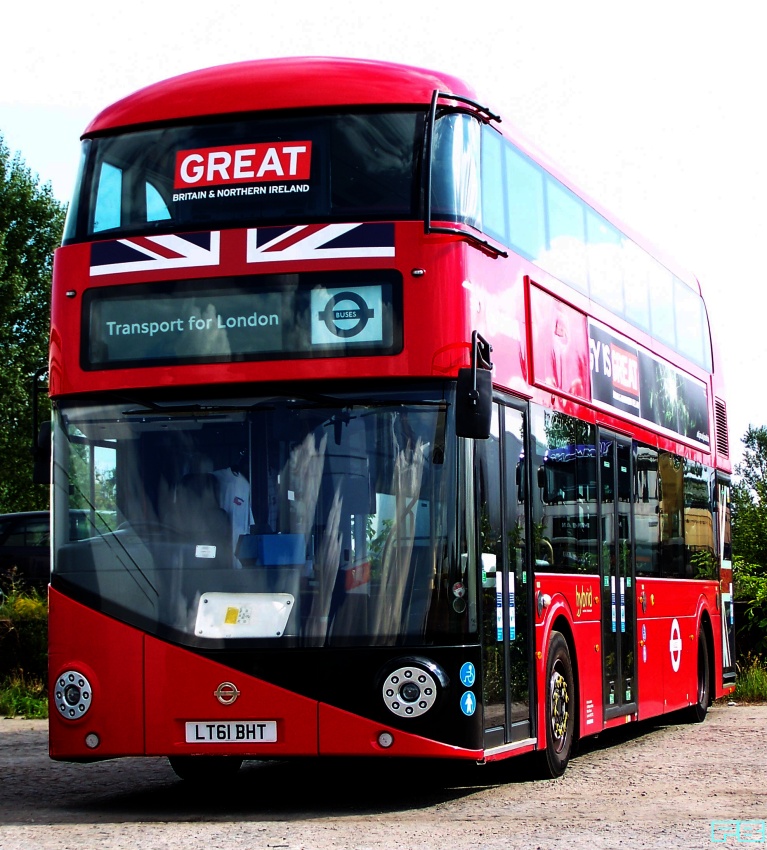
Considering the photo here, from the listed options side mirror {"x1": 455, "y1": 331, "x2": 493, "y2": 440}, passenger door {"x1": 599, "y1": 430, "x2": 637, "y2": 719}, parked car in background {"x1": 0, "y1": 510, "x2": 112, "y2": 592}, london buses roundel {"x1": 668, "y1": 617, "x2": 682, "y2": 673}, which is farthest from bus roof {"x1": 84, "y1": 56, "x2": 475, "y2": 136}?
parked car in background {"x1": 0, "y1": 510, "x2": 112, "y2": 592}

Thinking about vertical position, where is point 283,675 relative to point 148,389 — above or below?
below

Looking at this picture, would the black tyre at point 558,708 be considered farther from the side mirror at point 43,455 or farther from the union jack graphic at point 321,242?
the side mirror at point 43,455

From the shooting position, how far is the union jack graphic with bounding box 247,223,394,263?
10750mm

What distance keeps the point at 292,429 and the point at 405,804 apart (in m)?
2.62

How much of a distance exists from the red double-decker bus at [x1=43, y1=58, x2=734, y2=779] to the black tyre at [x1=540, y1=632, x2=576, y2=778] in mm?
296

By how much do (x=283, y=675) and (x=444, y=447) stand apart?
5.76 ft

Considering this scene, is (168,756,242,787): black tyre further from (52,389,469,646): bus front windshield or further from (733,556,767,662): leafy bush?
(733,556,767,662): leafy bush

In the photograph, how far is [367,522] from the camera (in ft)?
34.4

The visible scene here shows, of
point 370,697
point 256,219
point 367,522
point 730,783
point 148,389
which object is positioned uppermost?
point 256,219

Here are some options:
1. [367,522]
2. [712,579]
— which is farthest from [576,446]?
[712,579]

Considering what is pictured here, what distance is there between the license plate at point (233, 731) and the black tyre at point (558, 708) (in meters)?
2.68

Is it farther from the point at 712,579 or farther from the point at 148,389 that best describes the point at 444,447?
the point at 712,579

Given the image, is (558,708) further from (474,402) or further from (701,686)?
(701,686)

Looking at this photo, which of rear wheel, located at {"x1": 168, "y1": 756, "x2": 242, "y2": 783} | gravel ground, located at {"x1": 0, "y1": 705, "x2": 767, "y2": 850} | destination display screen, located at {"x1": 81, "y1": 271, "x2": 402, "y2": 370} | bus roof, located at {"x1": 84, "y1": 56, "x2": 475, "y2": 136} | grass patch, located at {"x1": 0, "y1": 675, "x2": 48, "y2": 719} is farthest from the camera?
grass patch, located at {"x1": 0, "y1": 675, "x2": 48, "y2": 719}
